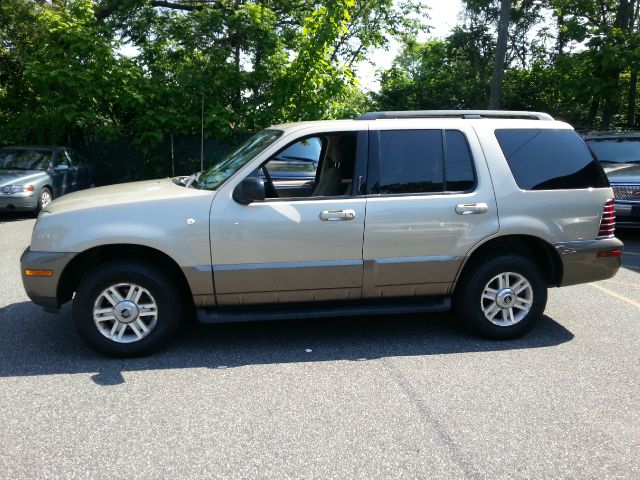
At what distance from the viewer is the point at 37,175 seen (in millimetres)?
12000

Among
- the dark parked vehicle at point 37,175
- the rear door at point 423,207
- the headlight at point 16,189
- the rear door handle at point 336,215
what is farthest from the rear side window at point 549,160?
the headlight at point 16,189

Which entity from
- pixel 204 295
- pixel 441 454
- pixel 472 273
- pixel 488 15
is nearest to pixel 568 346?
pixel 472 273

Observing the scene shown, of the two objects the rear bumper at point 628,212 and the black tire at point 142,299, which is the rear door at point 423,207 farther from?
the rear bumper at point 628,212

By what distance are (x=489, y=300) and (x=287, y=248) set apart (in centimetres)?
178

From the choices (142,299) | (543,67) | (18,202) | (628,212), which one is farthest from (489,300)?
(543,67)

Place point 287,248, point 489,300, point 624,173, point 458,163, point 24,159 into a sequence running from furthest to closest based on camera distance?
point 24,159
point 624,173
point 489,300
point 458,163
point 287,248

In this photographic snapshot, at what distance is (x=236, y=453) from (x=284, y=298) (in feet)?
5.34

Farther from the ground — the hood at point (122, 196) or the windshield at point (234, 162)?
the windshield at point (234, 162)

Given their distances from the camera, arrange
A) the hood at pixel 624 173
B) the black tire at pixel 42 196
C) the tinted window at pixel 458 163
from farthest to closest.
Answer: the black tire at pixel 42 196 → the hood at pixel 624 173 → the tinted window at pixel 458 163

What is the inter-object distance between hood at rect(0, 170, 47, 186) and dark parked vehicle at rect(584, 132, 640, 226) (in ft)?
34.3

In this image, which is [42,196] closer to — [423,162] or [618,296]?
[423,162]

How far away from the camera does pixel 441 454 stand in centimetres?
321

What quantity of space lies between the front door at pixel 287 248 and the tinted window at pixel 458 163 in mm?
718

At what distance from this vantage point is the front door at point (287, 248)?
4453 millimetres
